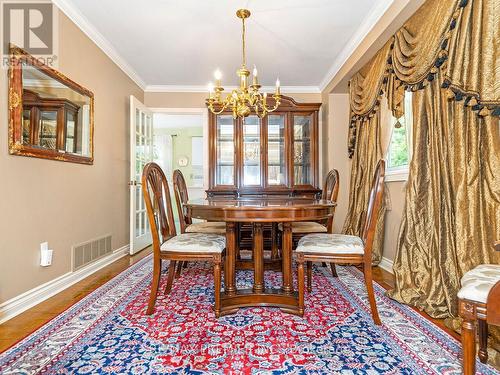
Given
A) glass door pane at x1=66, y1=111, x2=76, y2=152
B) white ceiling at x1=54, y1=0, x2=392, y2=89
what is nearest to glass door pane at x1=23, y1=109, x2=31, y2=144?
glass door pane at x1=66, y1=111, x2=76, y2=152

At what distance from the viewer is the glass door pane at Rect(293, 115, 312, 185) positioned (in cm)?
416

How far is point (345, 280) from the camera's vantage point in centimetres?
260

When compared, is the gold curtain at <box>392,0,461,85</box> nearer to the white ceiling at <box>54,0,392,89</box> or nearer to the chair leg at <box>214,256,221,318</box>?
the white ceiling at <box>54,0,392,89</box>

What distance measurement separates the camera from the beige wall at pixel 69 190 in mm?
1942

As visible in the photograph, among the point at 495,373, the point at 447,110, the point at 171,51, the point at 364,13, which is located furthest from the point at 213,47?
the point at 495,373

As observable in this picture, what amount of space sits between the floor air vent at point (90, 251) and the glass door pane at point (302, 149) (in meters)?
2.46

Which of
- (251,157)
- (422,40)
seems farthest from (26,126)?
(422,40)

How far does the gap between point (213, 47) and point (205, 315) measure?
2643mm

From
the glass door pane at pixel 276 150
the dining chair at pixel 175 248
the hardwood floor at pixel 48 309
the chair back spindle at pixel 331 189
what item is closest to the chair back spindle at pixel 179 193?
the dining chair at pixel 175 248

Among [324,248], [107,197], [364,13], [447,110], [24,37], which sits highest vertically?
[364,13]

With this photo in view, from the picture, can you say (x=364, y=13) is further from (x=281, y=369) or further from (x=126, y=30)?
(x=281, y=369)

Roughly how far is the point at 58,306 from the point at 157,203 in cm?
98

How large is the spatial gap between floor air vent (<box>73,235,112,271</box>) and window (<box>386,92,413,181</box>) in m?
2.97

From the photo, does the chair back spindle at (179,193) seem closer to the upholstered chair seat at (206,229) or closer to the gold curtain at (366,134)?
the upholstered chair seat at (206,229)
